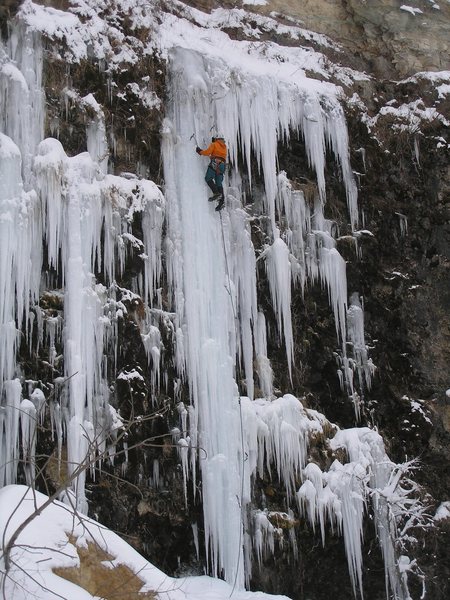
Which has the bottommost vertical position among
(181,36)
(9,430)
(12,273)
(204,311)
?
(9,430)

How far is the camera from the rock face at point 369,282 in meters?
8.28

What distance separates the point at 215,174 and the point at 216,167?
8 centimetres

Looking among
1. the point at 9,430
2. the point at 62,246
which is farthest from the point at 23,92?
the point at 9,430

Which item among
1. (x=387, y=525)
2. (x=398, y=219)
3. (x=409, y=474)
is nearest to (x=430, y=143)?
(x=398, y=219)

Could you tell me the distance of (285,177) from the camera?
9.88m

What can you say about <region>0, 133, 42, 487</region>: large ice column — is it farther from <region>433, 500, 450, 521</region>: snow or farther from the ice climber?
<region>433, 500, 450, 521</region>: snow

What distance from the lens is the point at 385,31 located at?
11680 mm

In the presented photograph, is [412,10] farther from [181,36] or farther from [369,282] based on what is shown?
[369,282]

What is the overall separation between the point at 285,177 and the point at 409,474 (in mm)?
3687

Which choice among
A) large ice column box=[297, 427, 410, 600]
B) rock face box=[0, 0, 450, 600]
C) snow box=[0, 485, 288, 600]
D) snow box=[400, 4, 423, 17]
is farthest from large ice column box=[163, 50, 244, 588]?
snow box=[400, 4, 423, 17]

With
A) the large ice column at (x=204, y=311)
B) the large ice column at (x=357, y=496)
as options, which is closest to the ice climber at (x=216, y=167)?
the large ice column at (x=204, y=311)

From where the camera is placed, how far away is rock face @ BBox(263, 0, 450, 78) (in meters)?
11.5

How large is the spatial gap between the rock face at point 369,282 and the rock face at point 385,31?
0.06 feet

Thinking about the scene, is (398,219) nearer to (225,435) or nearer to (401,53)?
(401,53)
